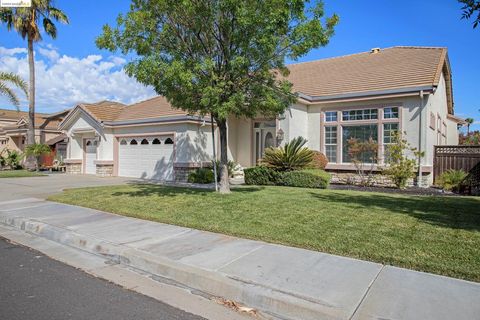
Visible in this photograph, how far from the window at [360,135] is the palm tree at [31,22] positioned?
2250 centimetres

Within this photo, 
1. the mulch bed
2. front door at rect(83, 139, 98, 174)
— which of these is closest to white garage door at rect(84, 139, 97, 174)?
front door at rect(83, 139, 98, 174)

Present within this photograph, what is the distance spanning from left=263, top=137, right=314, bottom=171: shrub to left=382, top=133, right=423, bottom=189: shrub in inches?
124

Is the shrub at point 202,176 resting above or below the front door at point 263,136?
below

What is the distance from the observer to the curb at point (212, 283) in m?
4.01

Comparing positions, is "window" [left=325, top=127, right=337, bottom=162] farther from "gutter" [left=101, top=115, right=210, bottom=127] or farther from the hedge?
"gutter" [left=101, top=115, right=210, bottom=127]

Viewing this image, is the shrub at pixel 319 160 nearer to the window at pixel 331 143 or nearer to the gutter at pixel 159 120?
the window at pixel 331 143

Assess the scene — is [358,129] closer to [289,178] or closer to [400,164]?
[400,164]

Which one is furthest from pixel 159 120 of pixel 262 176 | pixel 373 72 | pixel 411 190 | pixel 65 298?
pixel 65 298

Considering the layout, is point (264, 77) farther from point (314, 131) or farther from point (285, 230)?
point (314, 131)

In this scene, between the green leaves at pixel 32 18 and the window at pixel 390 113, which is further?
the green leaves at pixel 32 18

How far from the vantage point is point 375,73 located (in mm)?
17359

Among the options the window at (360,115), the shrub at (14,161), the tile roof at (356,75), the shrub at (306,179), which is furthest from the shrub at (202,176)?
the shrub at (14,161)

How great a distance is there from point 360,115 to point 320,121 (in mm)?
1919

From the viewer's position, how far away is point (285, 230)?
7.03 m
